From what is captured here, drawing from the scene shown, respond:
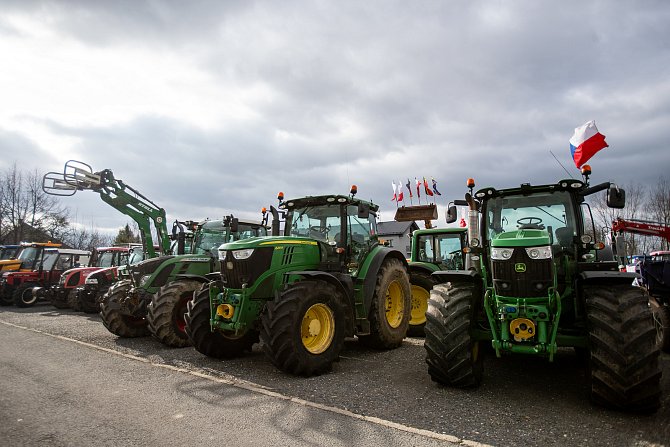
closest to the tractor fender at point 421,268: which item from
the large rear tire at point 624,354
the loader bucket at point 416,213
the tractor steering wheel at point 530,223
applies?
the tractor steering wheel at point 530,223

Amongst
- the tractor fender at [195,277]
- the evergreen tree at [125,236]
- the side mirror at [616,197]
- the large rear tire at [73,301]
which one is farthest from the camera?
the evergreen tree at [125,236]

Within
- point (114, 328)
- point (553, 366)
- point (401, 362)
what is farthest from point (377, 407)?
point (114, 328)

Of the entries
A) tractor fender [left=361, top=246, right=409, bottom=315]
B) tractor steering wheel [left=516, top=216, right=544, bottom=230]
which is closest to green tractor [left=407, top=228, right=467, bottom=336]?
tractor fender [left=361, top=246, right=409, bottom=315]

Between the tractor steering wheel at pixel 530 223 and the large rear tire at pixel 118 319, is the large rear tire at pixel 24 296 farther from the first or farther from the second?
the tractor steering wheel at pixel 530 223

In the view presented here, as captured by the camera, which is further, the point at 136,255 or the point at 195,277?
the point at 136,255

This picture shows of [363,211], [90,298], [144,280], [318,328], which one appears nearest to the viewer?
[318,328]

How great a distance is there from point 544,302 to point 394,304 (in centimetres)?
372

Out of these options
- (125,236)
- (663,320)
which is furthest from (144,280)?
(125,236)

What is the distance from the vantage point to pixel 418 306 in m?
9.20

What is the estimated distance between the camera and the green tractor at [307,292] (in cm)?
565

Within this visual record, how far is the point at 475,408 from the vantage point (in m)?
4.38

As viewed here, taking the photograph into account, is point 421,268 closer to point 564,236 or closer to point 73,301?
point 564,236

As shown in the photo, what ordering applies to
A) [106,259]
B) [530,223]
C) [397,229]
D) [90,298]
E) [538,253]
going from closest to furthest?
[538,253] < [530,223] < [90,298] < [106,259] < [397,229]

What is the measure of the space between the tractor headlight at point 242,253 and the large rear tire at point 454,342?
8.72 feet
